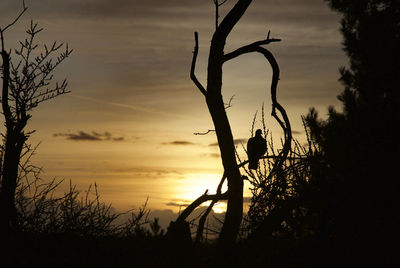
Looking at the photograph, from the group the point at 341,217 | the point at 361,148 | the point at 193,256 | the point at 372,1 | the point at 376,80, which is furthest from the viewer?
the point at 372,1

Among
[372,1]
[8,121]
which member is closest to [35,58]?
[8,121]

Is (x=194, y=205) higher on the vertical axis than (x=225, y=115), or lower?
lower

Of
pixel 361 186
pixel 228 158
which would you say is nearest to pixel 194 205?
pixel 228 158

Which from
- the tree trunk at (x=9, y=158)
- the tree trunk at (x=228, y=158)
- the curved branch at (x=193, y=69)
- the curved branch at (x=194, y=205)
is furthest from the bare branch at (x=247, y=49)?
the tree trunk at (x=9, y=158)

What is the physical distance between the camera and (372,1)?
15.4 m

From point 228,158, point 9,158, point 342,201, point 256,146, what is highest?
point 256,146

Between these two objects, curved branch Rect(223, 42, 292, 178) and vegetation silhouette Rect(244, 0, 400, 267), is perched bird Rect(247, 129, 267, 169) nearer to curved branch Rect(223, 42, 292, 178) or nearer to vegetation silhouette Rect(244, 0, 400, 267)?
curved branch Rect(223, 42, 292, 178)

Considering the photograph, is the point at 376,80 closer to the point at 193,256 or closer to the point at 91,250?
the point at 193,256

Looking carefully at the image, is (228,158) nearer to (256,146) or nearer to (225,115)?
(225,115)

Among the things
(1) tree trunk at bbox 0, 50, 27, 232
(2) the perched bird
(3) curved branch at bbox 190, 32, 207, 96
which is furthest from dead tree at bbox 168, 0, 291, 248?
(1) tree trunk at bbox 0, 50, 27, 232

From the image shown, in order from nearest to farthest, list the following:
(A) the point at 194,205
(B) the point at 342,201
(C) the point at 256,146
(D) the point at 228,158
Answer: (B) the point at 342,201
(D) the point at 228,158
(A) the point at 194,205
(C) the point at 256,146

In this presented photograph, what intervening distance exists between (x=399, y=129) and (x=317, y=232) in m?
2.00

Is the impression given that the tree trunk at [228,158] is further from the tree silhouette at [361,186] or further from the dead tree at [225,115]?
the tree silhouette at [361,186]

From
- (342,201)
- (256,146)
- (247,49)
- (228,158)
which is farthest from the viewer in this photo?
(256,146)
